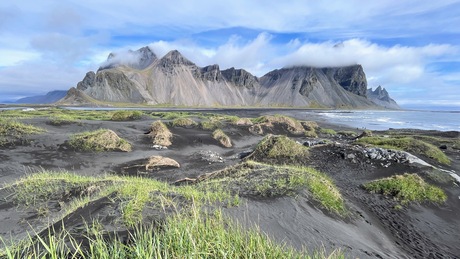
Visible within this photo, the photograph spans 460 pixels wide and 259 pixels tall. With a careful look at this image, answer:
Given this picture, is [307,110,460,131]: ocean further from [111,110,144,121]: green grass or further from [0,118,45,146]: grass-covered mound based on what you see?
[0,118,45,146]: grass-covered mound

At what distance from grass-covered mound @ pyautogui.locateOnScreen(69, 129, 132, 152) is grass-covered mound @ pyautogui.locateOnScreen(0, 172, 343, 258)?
10.6 metres

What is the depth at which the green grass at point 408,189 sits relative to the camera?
45.6ft

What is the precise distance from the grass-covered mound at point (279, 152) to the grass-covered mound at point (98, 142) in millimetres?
11754

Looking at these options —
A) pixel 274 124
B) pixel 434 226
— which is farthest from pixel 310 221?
pixel 274 124

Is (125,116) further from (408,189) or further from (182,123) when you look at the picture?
(408,189)

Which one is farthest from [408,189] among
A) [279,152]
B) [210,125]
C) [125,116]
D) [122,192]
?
[125,116]

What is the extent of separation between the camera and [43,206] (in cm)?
988

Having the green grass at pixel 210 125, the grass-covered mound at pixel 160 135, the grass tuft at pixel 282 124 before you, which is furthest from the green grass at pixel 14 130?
the grass tuft at pixel 282 124

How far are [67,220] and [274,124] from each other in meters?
42.3

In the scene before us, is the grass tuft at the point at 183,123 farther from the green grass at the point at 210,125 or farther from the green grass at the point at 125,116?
the green grass at the point at 125,116

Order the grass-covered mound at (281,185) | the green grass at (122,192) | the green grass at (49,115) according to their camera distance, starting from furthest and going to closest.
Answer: the green grass at (49,115) < the grass-covered mound at (281,185) < the green grass at (122,192)

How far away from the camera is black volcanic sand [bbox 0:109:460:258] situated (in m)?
7.12

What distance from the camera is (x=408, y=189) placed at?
1430cm

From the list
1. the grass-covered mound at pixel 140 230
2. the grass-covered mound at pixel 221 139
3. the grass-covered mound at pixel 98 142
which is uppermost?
the grass-covered mound at pixel 140 230
